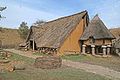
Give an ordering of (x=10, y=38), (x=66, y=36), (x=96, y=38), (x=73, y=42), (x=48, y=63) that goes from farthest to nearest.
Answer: (x=10, y=38)
(x=73, y=42)
(x=66, y=36)
(x=96, y=38)
(x=48, y=63)

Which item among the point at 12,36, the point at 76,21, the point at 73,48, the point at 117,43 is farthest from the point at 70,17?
the point at 12,36

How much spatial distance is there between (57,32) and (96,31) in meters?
7.48

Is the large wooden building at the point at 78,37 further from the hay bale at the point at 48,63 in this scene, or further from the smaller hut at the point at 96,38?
the hay bale at the point at 48,63

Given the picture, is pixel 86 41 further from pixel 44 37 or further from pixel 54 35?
pixel 44 37

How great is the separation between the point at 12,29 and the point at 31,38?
27.4 metres

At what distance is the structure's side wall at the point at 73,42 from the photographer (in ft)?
115

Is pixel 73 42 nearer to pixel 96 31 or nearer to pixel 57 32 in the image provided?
pixel 96 31

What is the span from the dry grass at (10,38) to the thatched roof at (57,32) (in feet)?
59.6

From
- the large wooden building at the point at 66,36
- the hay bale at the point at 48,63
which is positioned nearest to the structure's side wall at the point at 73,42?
the large wooden building at the point at 66,36

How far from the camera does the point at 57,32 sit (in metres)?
39.2

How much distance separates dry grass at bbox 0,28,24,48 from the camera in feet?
208

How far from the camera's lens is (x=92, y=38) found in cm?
3459

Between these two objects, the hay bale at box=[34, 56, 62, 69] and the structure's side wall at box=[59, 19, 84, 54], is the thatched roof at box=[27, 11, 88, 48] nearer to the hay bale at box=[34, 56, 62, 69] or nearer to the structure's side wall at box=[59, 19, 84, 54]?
the structure's side wall at box=[59, 19, 84, 54]

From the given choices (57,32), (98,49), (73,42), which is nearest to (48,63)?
(73,42)
